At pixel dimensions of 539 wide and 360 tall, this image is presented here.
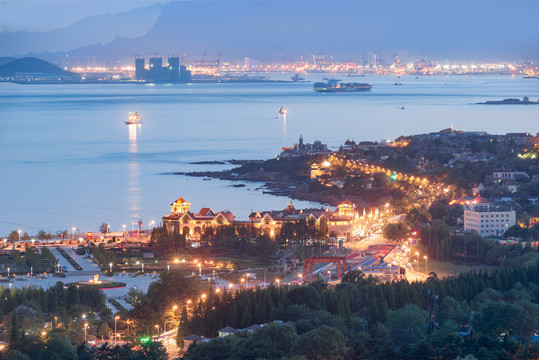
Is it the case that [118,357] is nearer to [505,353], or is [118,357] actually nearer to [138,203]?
[505,353]

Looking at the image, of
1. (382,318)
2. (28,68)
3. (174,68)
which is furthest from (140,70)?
(382,318)

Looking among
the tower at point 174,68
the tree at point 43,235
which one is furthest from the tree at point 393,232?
the tower at point 174,68

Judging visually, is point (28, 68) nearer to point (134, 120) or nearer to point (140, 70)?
point (140, 70)

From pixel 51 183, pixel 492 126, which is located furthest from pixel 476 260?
pixel 492 126

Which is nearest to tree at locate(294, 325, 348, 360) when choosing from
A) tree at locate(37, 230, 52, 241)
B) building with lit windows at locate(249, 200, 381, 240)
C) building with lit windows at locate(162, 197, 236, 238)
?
building with lit windows at locate(249, 200, 381, 240)

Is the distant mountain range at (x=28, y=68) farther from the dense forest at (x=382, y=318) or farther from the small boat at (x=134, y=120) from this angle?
the dense forest at (x=382, y=318)

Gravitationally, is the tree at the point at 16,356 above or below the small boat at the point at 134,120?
below
